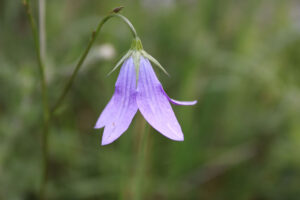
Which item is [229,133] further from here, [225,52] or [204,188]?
[225,52]

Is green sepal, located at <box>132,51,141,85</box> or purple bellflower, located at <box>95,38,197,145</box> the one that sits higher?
green sepal, located at <box>132,51,141,85</box>

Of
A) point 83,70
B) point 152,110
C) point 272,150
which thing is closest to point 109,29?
point 83,70

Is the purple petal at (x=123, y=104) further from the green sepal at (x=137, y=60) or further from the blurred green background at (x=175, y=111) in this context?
the blurred green background at (x=175, y=111)

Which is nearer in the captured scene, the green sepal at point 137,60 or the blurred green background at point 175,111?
the green sepal at point 137,60

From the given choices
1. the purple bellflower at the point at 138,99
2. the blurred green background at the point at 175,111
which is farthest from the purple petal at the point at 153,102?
the blurred green background at the point at 175,111

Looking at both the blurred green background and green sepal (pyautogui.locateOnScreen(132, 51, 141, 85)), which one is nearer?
green sepal (pyautogui.locateOnScreen(132, 51, 141, 85))

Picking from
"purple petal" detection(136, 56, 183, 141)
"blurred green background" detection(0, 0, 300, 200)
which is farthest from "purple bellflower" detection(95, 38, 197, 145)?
"blurred green background" detection(0, 0, 300, 200)

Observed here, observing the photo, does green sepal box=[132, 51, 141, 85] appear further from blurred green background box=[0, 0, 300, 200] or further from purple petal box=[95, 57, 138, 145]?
blurred green background box=[0, 0, 300, 200]
